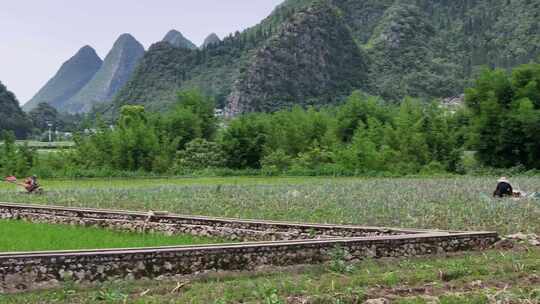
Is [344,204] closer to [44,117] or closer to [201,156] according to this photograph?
[201,156]

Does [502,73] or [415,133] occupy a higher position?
[502,73]

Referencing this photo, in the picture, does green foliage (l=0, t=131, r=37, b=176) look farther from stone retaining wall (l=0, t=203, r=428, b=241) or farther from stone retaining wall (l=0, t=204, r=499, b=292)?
stone retaining wall (l=0, t=204, r=499, b=292)

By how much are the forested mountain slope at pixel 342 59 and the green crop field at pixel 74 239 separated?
3567 inches

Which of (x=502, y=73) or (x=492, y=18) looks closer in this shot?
(x=502, y=73)

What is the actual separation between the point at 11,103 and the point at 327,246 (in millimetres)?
95616

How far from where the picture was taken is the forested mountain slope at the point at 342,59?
359ft

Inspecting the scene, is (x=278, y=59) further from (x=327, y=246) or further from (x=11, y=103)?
(x=327, y=246)

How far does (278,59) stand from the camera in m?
113

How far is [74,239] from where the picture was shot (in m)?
13.4

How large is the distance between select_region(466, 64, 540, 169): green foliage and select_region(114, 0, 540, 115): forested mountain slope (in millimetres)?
61892

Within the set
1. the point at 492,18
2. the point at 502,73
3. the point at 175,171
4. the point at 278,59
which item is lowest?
the point at 175,171

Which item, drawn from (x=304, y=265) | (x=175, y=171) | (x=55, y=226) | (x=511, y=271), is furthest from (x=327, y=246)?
(x=175, y=171)

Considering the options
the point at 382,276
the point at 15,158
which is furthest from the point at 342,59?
the point at 382,276

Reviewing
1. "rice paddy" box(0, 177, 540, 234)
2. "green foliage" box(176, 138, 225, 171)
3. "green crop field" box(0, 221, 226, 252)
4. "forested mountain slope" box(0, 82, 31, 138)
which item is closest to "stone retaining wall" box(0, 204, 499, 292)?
"green crop field" box(0, 221, 226, 252)
